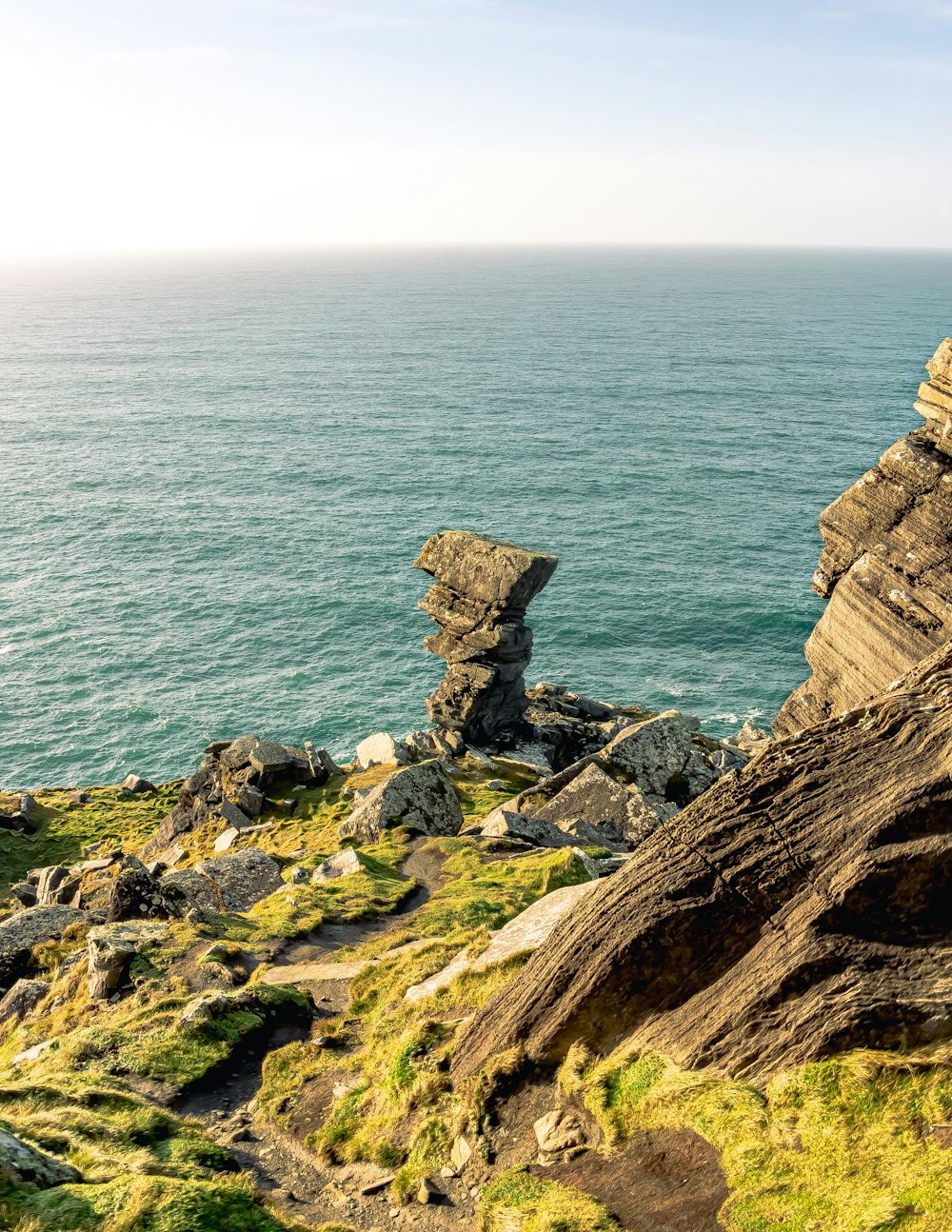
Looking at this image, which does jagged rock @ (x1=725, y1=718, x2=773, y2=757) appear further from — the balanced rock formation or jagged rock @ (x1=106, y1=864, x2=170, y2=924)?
jagged rock @ (x1=106, y1=864, x2=170, y2=924)

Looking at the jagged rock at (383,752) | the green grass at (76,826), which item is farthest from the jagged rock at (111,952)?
the jagged rock at (383,752)

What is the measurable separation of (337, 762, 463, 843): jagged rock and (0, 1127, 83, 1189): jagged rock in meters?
25.0

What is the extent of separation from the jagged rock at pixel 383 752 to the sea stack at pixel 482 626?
342cm

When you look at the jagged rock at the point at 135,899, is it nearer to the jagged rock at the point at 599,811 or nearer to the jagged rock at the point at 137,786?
the jagged rock at the point at 599,811

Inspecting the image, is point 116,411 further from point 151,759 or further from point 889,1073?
point 889,1073

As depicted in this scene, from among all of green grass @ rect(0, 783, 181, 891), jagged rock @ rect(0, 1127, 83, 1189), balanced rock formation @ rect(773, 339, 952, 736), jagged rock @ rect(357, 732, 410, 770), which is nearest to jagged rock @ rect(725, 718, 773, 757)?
balanced rock formation @ rect(773, 339, 952, 736)

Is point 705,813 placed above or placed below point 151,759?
above

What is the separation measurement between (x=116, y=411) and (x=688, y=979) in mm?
188406

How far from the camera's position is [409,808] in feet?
130

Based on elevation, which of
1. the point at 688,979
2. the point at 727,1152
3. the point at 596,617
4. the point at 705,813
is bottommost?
the point at 596,617

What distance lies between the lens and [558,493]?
127562mm

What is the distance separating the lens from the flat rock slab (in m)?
19.9

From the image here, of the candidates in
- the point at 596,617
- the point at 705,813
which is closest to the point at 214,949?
the point at 705,813

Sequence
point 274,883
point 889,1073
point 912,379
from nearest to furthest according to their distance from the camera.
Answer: point 889,1073 < point 274,883 < point 912,379
